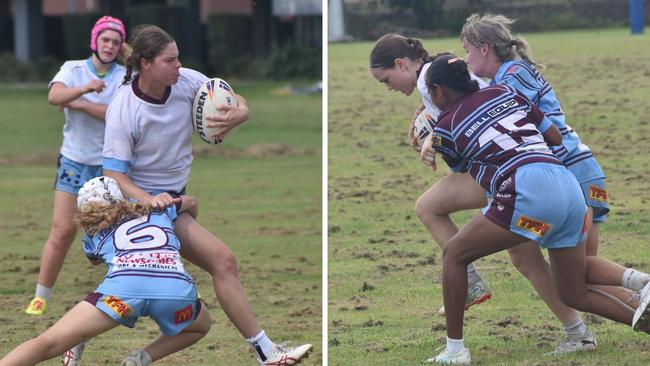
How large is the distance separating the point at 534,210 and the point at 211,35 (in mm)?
28978

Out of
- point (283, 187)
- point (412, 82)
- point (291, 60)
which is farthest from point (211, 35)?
point (412, 82)

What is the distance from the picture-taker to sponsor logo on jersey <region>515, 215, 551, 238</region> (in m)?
5.95

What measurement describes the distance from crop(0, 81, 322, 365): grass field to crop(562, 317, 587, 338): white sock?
1315 mm

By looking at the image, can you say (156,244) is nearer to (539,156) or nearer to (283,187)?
(539,156)

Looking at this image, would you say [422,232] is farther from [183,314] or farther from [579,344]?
[183,314]

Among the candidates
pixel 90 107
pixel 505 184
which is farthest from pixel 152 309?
pixel 90 107

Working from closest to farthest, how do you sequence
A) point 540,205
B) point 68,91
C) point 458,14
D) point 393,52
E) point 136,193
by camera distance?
point 540,205, point 136,193, point 393,52, point 68,91, point 458,14

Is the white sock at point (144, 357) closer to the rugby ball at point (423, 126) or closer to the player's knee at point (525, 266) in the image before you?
the rugby ball at point (423, 126)

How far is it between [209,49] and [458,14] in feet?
51.3

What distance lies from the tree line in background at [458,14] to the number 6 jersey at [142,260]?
487 inches

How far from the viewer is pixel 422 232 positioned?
10219 millimetres

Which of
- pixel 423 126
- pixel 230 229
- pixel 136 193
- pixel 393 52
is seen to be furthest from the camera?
pixel 230 229

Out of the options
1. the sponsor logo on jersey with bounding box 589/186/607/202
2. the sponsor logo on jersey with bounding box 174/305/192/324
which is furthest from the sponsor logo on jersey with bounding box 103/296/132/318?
the sponsor logo on jersey with bounding box 589/186/607/202

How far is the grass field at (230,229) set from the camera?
7.72 meters
